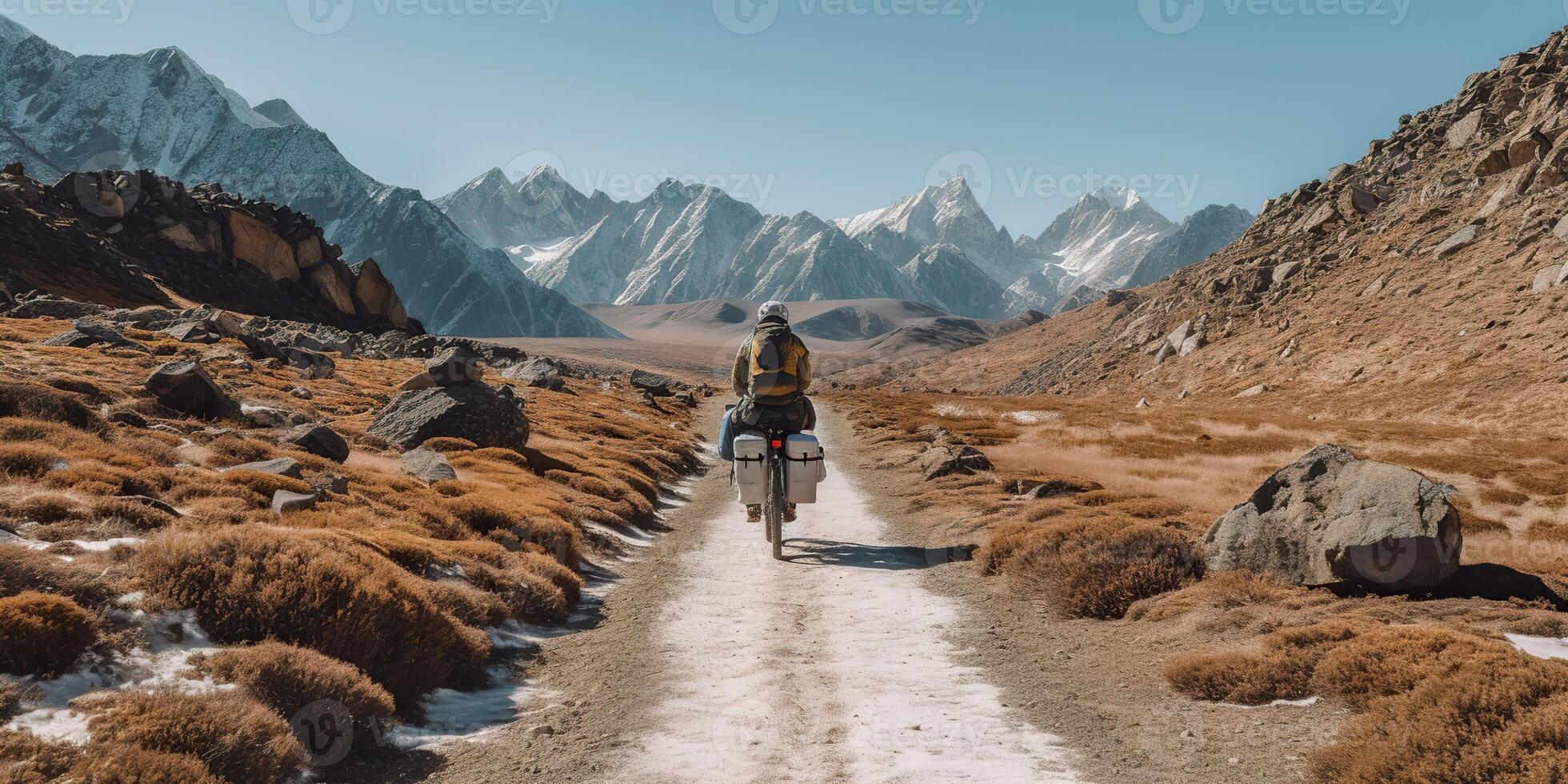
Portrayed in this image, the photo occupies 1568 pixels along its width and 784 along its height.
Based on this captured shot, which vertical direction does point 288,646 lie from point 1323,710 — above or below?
above

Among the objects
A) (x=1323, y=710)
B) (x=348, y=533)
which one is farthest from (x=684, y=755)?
(x=348, y=533)

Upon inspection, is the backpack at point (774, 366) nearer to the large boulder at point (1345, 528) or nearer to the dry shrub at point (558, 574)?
the dry shrub at point (558, 574)

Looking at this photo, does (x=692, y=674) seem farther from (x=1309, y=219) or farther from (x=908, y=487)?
(x=1309, y=219)

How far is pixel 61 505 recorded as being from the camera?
955cm

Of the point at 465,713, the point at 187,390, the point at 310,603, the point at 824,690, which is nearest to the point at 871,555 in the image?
the point at 824,690

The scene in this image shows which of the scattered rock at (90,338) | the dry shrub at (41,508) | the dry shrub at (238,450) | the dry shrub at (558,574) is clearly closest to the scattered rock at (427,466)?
the dry shrub at (238,450)

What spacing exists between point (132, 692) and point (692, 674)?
15.7 feet

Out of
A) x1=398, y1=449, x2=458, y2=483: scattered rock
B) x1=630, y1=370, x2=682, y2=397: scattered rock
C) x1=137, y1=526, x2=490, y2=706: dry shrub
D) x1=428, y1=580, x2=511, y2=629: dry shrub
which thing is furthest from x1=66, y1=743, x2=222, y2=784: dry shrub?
x1=630, y1=370, x2=682, y2=397: scattered rock

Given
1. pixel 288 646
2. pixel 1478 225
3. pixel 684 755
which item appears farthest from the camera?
pixel 1478 225

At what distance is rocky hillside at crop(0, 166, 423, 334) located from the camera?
86500 millimetres

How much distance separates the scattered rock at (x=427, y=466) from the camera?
62.6ft

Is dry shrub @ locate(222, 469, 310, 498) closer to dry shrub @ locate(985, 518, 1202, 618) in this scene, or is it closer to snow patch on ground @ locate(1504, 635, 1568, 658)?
dry shrub @ locate(985, 518, 1202, 618)

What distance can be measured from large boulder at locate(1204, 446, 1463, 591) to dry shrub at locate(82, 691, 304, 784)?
11089 mm

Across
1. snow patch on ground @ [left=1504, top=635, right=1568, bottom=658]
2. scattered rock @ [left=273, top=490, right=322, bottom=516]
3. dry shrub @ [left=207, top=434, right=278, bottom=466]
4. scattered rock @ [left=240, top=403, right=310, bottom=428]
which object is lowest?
snow patch on ground @ [left=1504, top=635, right=1568, bottom=658]
